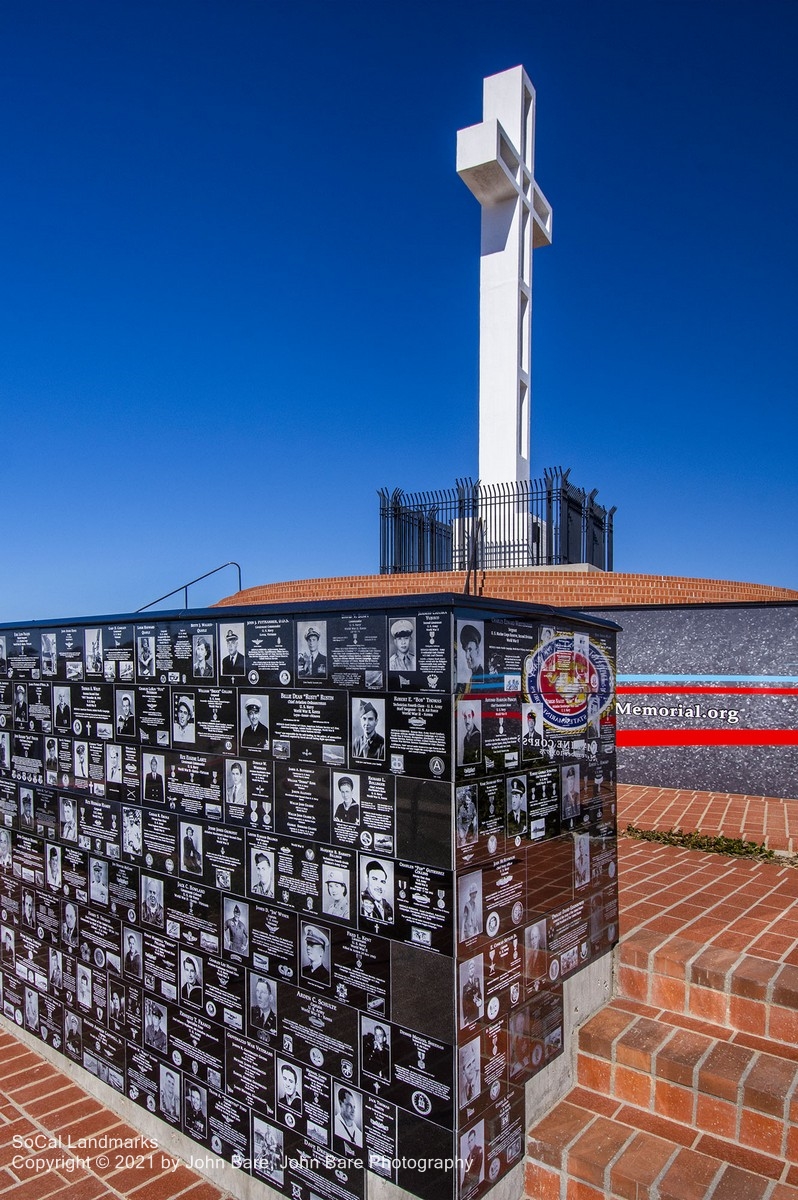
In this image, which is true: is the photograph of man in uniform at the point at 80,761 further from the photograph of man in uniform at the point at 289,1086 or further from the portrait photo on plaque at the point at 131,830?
the photograph of man in uniform at the point at 289,1086

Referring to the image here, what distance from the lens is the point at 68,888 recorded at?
381cm

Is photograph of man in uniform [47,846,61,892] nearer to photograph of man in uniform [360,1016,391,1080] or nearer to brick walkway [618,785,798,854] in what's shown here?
photograph of man in uniform [360,1016,391,1080]

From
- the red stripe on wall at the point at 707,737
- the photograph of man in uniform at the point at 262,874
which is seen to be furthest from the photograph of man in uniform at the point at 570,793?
the red stripe on wall at the point at 707,737

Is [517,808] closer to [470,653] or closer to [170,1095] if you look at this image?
[470,653]

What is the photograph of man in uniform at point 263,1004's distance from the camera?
2.83 metres

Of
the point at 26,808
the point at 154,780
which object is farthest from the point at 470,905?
the point at 26,808

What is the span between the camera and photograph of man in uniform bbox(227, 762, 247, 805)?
294 centimetres

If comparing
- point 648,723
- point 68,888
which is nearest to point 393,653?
point 68,888

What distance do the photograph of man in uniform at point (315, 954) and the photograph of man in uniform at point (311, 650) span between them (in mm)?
922

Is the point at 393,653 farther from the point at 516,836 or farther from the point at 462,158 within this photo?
the point at 462,158

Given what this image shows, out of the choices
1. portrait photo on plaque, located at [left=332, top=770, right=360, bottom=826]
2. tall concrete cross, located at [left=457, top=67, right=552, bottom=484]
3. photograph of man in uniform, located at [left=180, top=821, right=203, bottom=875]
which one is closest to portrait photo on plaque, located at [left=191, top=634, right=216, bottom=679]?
photograph of man in uniform, located at [left=180, top=821, right=203, bottom=875]

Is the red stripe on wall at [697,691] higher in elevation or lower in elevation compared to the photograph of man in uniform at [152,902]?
higher

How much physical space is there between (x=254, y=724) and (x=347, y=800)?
1.81 ft

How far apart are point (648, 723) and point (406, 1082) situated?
18.6 feet
